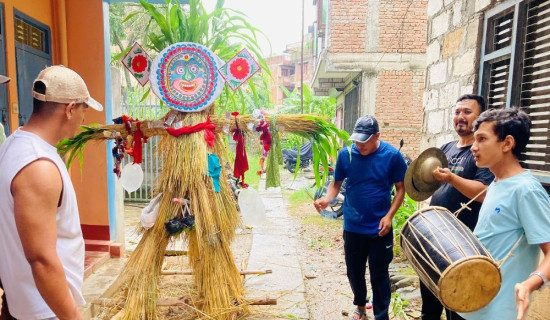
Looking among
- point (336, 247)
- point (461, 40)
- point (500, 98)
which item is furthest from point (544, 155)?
point (336, 247)

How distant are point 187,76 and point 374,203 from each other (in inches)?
69.7

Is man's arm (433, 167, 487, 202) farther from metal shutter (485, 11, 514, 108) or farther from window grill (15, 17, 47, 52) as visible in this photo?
window grill (15, 17, 47, 52)

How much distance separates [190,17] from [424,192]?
2224 mm

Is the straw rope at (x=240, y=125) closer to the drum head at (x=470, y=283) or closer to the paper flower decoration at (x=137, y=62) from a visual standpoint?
the paper flower decoration at (x=137, y=62)

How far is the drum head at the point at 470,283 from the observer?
1576 mm

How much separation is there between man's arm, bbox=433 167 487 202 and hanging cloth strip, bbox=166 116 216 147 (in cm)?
160

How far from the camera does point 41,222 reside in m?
1.27

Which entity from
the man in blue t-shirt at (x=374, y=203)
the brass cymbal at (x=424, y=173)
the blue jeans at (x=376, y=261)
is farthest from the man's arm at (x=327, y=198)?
the brass cymbal at (x=424, y=173)

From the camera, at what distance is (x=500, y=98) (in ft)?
9.61

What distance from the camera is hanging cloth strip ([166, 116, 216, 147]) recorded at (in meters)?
2.71

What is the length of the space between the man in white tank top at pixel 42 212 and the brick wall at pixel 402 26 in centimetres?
949

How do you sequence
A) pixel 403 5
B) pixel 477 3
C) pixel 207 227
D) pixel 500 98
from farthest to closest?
pixel 403 5, pixel 477 3, pixel 500 98, pixel 207 227

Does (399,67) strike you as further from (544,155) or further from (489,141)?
(489,141)

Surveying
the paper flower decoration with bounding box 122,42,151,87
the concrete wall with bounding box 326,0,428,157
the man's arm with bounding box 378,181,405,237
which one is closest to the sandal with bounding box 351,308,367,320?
the man's arm with bounding box 378,181,405,237
